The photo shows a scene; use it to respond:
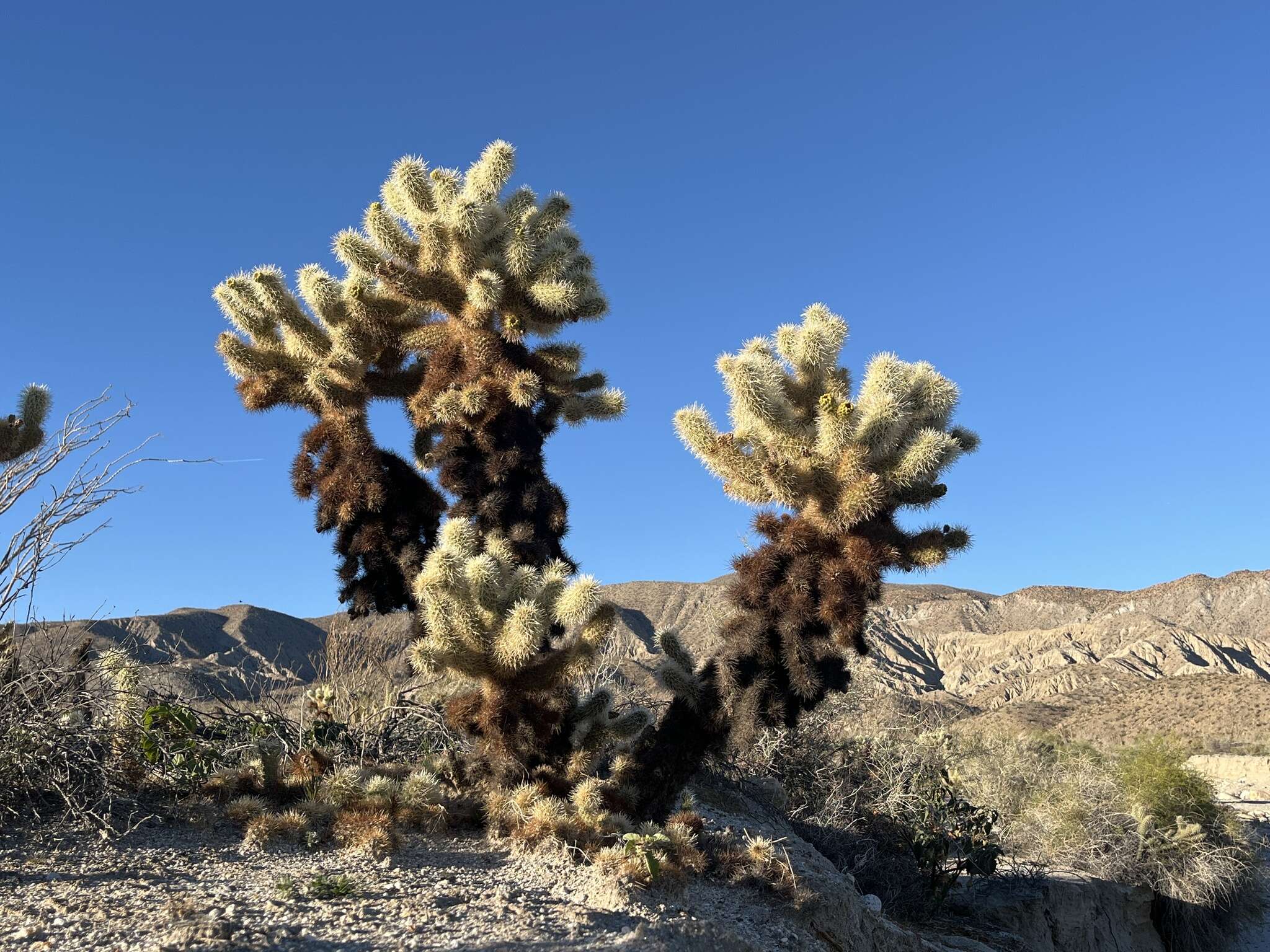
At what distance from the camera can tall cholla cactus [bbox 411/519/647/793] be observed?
5844 mm

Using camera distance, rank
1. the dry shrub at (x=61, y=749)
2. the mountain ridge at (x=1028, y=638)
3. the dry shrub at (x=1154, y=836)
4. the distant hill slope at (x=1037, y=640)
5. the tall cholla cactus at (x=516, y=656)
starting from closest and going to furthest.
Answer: the dry shrub at (x=61, y=749)
the tall cholla cactus at (x=516, y=656)
the dry shrub at (x=1154, y=836)
the distant hill slope at (x=1037, y=640)
the mountain ridge at (x=1028, y=638)

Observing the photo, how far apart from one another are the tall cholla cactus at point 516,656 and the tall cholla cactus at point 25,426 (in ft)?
18.4

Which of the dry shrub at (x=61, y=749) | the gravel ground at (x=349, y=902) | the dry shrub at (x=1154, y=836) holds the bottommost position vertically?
the dry shrub at (x=1154, y=836)

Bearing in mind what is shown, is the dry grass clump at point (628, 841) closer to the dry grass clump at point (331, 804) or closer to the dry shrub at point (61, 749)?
the dry grass clump at point (331, 804)

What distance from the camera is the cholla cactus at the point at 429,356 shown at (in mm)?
7754

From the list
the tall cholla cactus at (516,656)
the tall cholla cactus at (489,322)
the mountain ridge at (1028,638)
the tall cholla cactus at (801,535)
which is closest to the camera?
the tall cholla cactus at (516,656)

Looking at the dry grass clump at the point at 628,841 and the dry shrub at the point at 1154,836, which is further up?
the dry grass clump at the point at 628,841

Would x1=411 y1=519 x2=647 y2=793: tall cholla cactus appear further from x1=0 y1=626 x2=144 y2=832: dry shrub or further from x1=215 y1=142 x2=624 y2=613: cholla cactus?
x1=0 y1=626 x2=144 y2=832: dry shrub

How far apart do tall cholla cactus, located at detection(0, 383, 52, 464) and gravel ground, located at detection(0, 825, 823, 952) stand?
5320mm

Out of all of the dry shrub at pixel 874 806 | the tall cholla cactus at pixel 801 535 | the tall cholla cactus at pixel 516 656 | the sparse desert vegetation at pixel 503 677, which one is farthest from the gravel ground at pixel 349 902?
the dry shrub at pixel 874 806

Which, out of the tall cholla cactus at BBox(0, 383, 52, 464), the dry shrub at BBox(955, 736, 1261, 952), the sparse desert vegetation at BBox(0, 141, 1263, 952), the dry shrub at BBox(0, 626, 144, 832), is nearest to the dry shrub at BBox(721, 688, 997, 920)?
the sparse desert vegetation at BBox(0, 141, 1263, 952)

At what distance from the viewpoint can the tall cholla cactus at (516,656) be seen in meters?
5.84

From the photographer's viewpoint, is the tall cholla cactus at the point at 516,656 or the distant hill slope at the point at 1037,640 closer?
the tall cholla cactus at the point at 516,656

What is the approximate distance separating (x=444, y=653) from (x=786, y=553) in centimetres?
253
